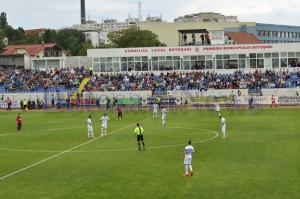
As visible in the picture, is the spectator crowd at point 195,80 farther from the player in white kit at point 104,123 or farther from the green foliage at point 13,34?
the green foliage at point 13,34

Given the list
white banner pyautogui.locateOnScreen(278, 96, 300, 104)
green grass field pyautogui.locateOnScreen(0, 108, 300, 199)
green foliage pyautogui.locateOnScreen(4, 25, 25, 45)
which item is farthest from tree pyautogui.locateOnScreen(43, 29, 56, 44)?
green grass field pyautogui.locateOnScreen(0, 108, 300, 199)

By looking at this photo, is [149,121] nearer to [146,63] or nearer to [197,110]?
[197,110]

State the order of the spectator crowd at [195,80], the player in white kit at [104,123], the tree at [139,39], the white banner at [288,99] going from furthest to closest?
the tree at [139,39] → the spectator crowd at [195,80] → the white banner at [288,99] → the player in white kit at [104,123]

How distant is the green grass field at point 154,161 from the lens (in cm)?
2177

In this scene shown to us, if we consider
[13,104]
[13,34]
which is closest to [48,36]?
[13,34]

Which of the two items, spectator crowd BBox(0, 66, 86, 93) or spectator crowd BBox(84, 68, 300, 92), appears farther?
spectator crowd BBox(0, 66, 86, 93)

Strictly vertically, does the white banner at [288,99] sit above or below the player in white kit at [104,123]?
above

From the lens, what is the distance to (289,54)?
81562 mm

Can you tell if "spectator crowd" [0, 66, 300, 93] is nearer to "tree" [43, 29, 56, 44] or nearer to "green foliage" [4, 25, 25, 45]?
"tree" [43, 29, 56, 44]

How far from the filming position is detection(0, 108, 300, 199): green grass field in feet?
71.4

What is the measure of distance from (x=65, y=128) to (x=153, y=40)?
7731 centimetres

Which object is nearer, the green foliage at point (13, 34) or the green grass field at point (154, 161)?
the green grass field at point (154, 161)

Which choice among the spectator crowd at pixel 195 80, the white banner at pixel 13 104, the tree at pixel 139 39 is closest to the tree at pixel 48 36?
the tree at pixel 139 39

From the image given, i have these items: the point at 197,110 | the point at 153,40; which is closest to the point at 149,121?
the point at 197,110
